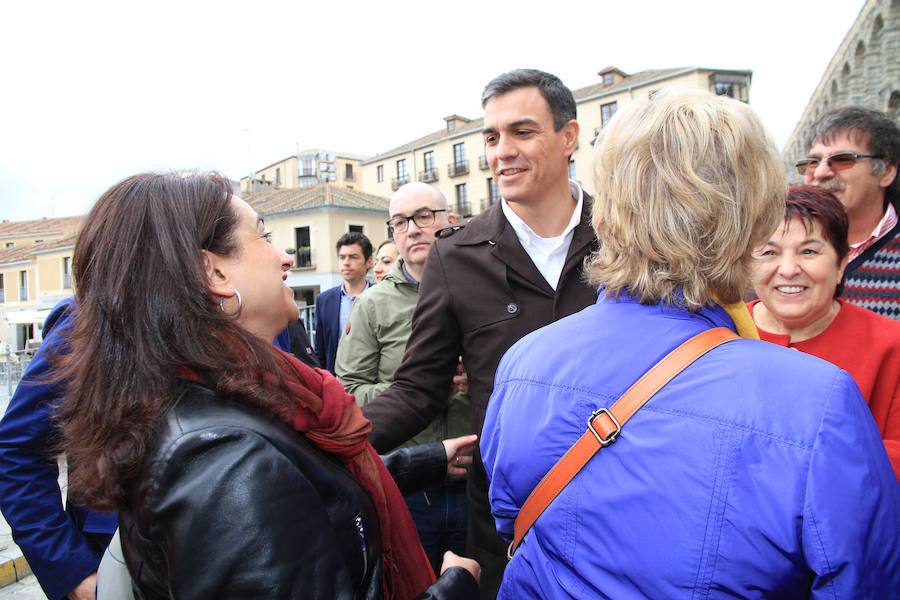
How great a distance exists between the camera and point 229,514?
3.27 feet

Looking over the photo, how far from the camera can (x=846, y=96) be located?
49.7 feet

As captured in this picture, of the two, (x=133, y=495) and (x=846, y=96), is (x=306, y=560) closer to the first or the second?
(x=133, y=495)

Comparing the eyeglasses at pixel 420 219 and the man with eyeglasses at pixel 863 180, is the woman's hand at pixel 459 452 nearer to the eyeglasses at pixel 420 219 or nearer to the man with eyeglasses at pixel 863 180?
the eyeglasses at pixel 420 219

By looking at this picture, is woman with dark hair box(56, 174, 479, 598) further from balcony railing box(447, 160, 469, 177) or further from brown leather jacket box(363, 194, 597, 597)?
balcony railing box(447, 160, 469, 177)

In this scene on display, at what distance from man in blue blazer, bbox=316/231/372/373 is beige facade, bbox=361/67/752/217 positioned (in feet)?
73.2

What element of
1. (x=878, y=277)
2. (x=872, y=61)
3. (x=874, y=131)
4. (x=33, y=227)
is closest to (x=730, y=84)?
(x=872, y=61)

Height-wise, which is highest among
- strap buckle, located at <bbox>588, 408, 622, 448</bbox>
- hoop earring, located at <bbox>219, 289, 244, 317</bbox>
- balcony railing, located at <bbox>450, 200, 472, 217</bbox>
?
balcony railing, located at <bbox>450, 200, 472, 217</bbox>

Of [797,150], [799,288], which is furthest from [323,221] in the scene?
[799,288]

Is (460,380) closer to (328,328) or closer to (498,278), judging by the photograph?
(498,278)

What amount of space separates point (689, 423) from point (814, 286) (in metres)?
1.25

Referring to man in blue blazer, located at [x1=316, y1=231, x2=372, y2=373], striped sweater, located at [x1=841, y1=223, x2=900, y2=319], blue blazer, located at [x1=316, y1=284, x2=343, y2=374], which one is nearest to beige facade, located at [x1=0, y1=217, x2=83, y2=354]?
man in blue blazer, located at [x1=316, y1=231, x2=372, y2=373]

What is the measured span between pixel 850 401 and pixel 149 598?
4.54ft

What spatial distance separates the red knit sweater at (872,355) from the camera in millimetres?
1623

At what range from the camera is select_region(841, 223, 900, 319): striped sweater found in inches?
89.6
